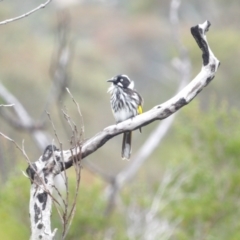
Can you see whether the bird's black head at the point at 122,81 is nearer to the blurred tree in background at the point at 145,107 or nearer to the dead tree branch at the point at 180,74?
the blurred tree in background at the point at 145,107

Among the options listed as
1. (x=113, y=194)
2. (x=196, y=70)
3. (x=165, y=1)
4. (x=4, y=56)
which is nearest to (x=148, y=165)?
(x=196, y=70)

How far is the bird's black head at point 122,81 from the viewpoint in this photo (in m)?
5.61

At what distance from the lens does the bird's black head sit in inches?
221

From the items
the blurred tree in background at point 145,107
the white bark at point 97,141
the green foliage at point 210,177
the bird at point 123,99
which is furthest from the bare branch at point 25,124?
the white bark at point 97,141

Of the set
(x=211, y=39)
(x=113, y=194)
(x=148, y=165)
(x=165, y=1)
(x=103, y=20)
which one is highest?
(x=103, y=20)

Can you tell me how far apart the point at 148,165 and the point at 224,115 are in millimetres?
11958

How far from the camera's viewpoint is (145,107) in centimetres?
2278

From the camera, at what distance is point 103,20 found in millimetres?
34906

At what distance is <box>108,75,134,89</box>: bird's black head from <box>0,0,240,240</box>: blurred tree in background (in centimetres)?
46

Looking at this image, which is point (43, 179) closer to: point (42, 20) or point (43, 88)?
point (43, 88)

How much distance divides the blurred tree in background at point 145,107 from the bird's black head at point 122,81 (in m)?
0.46

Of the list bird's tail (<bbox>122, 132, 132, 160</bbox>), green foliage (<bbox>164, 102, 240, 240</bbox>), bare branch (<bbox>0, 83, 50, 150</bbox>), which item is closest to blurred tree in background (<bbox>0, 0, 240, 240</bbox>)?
green foliage (<bbox>164, 102, 240, 240</bbox>)

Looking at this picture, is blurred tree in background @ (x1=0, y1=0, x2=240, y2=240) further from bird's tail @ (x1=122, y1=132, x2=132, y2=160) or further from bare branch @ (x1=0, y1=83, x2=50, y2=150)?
bird's tail @ (x1=122, y1=132, x2=132, y2=160)

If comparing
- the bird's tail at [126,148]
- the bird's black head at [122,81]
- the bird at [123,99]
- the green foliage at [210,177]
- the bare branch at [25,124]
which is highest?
the bare branch at [25,124]
